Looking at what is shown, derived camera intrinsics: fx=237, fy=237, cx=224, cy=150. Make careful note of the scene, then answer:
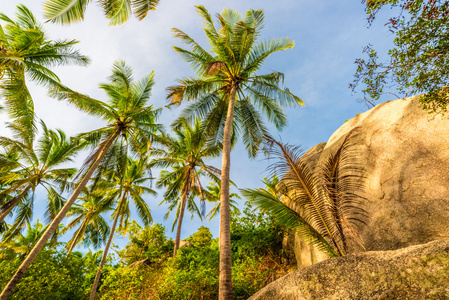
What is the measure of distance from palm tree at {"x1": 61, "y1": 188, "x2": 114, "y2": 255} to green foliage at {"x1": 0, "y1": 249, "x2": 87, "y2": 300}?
266 cm

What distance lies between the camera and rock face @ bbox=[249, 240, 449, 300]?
2.15 m

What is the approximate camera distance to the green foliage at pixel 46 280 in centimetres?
1002

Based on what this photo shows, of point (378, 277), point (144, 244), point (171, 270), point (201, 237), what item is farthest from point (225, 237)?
point (201, 237)

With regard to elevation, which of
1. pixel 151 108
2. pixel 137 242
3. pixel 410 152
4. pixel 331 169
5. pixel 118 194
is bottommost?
pixel 331 169

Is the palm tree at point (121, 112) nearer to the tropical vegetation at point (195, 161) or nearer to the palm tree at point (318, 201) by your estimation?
the tropical vegetation at point (195, 161)

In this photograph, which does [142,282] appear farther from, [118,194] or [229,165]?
[118,194]

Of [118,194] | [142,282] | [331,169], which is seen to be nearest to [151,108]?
[118,194]

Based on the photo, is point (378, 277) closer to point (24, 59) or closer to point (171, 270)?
point (171, 270)

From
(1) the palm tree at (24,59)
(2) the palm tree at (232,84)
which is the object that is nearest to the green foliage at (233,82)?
(2) the palm tree at (232,84)

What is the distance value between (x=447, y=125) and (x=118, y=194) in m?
16.9

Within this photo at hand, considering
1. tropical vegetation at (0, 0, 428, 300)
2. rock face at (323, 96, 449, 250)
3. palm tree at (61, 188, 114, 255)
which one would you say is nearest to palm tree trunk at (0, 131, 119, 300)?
tropical vegetation at (0, 0, 428, 300)

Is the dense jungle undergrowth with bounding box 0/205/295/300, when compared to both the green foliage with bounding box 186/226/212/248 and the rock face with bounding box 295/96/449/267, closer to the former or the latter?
the green foliage with bounding box 186/226/212/248

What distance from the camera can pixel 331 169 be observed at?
5680 millimetres

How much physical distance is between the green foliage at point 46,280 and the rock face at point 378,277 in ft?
38.9
